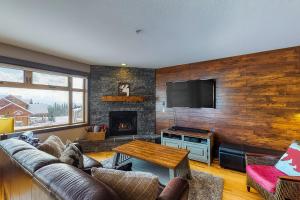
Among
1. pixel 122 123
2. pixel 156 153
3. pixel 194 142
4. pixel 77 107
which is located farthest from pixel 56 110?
pixel 194 142

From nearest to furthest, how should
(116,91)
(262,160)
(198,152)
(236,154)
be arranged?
(262,160) → (236,154) → (198,152) → (116,91)

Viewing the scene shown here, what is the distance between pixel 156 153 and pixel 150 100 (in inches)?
96.5

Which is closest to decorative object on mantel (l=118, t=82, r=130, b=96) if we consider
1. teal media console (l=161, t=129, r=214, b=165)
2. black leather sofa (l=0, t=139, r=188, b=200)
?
teal media console (l=161, t=129, r=214, b=165)

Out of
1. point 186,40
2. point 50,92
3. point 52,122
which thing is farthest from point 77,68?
point 186,40

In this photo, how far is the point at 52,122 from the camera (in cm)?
382

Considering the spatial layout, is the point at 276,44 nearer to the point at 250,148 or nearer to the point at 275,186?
the point at 250,148

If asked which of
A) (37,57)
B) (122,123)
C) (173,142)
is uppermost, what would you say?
(37,57)

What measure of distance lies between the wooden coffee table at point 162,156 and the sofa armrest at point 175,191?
0.97m

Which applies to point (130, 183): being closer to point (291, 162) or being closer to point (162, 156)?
point (162, 156)

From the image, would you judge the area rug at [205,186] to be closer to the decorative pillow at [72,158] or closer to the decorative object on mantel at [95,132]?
the decorative pillow at [72,158]

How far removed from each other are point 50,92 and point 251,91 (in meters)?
4.53

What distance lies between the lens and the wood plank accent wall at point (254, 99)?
9.58 feet

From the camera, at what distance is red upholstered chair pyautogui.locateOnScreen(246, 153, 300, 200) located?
64.3 inches

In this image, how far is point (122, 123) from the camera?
15.7 ft
